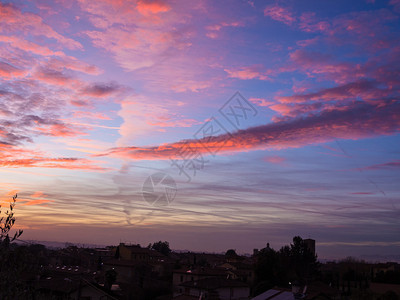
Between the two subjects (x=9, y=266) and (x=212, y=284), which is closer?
(x=9, y=266)

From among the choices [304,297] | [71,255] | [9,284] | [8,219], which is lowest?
[71,255]

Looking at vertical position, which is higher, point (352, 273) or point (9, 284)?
point (9, 284)

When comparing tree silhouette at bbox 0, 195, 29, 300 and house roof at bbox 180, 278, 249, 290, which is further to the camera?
house roof at bbox 180, 278, 249, 290

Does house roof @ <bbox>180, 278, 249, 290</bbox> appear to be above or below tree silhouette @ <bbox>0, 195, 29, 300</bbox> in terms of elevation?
below

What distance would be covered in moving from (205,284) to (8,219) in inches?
1598

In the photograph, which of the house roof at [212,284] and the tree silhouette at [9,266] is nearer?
the tree silhouette at [9,266]

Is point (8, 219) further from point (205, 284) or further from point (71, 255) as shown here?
point (71, 255)

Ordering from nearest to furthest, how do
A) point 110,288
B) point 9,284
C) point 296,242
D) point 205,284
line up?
point 9,284 → point 110,288 → point 205,284 → point 296,242

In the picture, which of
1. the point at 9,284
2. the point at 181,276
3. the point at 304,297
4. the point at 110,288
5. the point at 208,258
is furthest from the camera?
the point at 208,258

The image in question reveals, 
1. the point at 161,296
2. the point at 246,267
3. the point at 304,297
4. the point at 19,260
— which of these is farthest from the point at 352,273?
the point at 19,260

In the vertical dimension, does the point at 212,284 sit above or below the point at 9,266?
below

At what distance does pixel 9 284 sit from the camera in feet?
26.9

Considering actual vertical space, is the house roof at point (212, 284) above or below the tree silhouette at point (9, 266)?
below

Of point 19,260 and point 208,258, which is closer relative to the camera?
point 19,260
